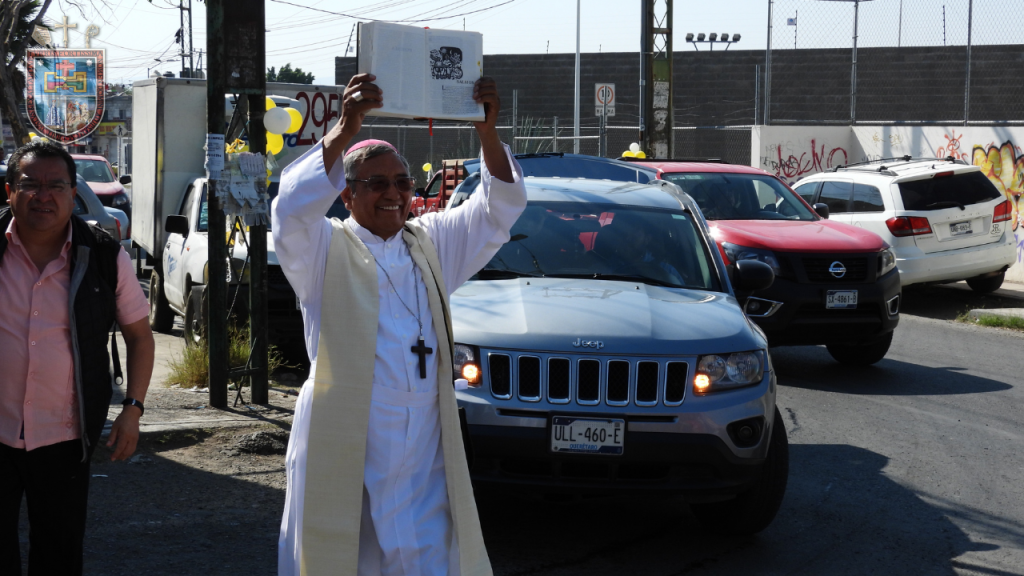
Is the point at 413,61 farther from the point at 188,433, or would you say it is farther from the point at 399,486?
the point at 188,433

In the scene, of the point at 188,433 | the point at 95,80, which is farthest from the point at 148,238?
the point at 95,80

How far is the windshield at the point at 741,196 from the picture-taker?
38.1ft

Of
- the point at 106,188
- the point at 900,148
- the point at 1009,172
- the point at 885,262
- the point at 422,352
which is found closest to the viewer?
the point at 422,352

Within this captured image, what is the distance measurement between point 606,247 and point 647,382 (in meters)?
1.57

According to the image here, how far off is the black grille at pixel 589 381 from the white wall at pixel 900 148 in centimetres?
1369

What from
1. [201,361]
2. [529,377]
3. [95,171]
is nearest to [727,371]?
[529,377]

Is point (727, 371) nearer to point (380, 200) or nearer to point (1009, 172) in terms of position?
point (380, 200)

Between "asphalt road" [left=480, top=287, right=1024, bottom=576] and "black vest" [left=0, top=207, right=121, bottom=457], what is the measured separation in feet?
6.74

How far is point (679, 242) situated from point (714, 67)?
108 feet

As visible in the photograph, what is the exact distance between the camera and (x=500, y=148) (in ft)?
11.3

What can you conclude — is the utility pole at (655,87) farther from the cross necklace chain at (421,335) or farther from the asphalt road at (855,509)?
the cross necklace chain at (421,335)

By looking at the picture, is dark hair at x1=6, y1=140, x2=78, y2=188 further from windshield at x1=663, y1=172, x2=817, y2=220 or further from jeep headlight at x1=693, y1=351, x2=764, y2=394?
windshield at x1=663, y1=172, x2=817, y2=220

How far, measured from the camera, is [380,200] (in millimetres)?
3309

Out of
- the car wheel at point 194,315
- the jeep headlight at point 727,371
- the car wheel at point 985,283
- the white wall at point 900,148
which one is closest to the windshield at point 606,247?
the jeep headlight at point 727,371
